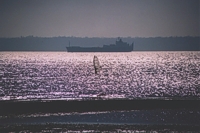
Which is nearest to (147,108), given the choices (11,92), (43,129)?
(43,129)

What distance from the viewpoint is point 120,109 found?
27000 millimetres

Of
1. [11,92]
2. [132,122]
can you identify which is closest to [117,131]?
[132,122]

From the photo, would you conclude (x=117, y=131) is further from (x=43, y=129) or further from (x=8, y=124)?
(x=8, y=124)

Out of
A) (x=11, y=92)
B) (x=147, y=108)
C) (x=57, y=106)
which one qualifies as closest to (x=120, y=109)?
(x=147, y=108)

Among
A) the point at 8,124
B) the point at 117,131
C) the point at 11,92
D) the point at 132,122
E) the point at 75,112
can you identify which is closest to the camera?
the point at 117,131

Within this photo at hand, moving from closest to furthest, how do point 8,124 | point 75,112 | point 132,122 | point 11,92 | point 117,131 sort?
point 117,131 < point 8,124 < point 132,122 < point 75,112 < point 11,92

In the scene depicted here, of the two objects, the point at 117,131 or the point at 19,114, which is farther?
the point at 19,114

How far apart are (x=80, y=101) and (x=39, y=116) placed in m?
3.47

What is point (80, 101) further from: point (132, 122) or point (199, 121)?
point (199, 121)

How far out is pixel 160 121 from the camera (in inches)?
1003

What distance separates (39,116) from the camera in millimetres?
24953

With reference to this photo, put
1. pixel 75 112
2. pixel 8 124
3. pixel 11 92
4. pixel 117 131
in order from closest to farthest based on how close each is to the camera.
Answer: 1. pixel 117 131
2. pixel 8 124
3. pixel 75 112
4. pixel 11 92

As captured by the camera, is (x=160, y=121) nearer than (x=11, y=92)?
Yes

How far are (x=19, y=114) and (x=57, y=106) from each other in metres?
2.87
